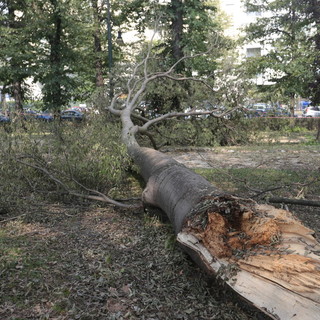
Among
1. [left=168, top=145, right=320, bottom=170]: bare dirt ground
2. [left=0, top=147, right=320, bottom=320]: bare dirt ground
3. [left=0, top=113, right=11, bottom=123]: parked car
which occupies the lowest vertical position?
[left=168, top=145, right=320, bottom=170]: bare dirt ground

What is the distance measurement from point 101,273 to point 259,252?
129 cm

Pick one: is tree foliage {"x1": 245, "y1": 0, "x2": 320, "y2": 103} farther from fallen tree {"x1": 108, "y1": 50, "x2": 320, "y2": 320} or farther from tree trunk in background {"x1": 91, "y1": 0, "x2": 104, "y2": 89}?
tree trunk in background {"x1": 91, "y1": 0, "x2": 104, "y2": 89}

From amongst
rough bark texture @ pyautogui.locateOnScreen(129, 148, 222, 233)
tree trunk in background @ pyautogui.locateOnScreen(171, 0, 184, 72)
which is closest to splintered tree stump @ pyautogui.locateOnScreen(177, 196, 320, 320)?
rough bark texture @ pyautogui.locateOnScreen(129, 148, 222, 233)

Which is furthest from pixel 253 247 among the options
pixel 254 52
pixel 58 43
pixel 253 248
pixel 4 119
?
pixel 254 52

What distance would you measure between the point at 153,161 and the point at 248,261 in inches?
112

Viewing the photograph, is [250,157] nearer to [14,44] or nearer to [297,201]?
[297,201]

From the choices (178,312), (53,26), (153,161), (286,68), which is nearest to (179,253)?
(178,312)

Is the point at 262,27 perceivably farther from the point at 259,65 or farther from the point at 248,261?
the point at 248,261

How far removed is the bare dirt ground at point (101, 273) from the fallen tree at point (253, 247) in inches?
8.8

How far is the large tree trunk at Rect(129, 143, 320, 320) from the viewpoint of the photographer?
2.30 m

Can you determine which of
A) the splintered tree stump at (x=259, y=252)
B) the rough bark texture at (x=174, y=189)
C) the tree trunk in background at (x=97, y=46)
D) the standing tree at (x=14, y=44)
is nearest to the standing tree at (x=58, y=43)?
the standing tree at (x=14, y=44)

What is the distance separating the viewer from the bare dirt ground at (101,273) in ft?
8.50

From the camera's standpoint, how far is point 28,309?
8.40 feet

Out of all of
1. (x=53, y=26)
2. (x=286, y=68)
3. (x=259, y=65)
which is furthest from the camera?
(x=53, y=26)
